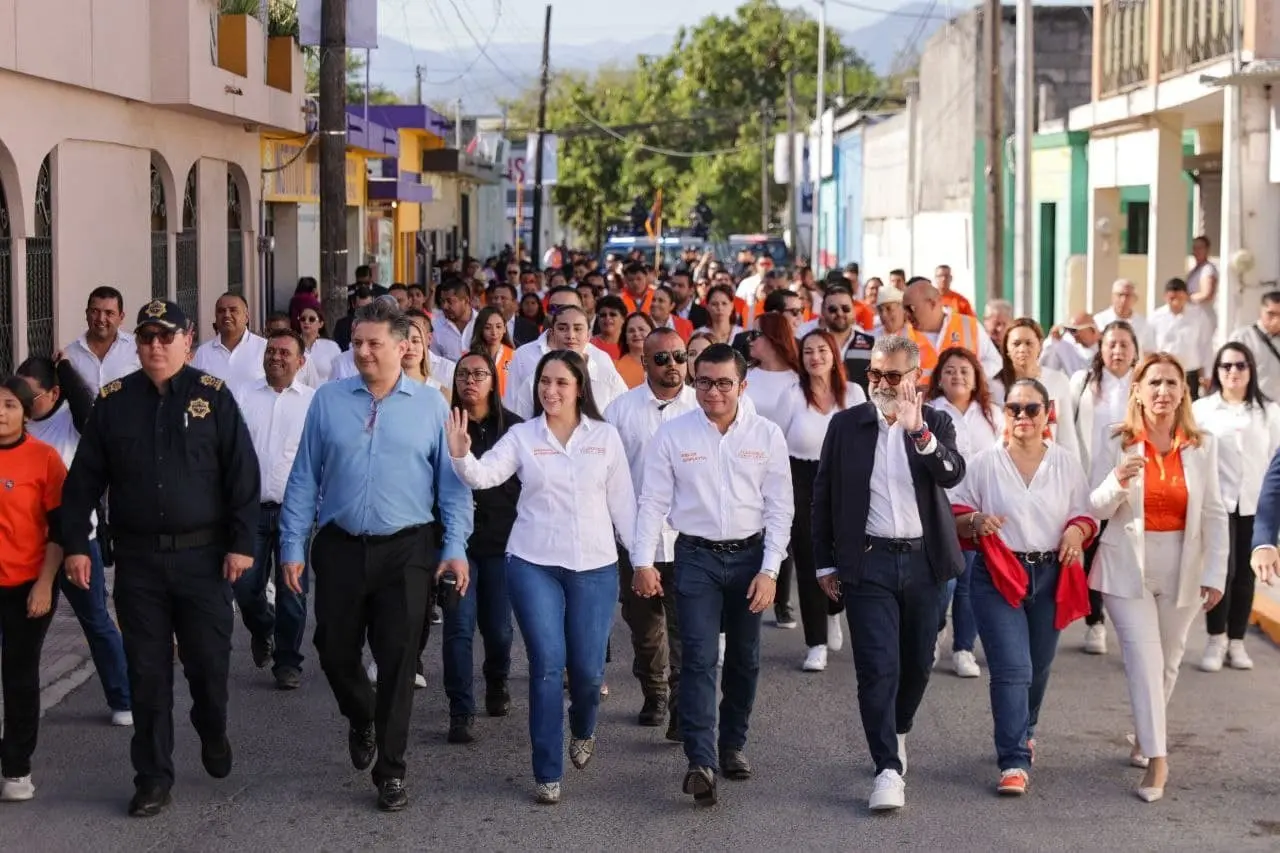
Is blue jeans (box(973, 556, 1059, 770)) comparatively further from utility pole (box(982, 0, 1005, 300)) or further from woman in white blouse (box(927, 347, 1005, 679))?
utility pole (box(982, 0, 1005, 300))

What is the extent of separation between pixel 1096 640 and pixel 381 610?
469cm

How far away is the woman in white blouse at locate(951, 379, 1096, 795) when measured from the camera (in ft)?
26.5

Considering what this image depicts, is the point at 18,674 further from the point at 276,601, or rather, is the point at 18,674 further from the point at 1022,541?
the point at 1022,541

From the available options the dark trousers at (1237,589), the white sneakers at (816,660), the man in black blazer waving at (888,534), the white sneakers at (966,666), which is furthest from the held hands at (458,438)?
the dark trousers at (1237,589)

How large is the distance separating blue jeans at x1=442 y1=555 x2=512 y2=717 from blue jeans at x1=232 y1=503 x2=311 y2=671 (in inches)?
39.5

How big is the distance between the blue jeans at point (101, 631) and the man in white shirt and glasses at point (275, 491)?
94 centimetres

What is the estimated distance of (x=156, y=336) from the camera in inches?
305

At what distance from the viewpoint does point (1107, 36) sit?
2595 cm

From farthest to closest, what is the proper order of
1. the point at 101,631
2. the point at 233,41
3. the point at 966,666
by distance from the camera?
the point at 233,41 → the point at 966,666 → the point at 101,631

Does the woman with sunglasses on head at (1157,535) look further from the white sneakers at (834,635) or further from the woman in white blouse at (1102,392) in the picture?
the white sneakers at (834,635)

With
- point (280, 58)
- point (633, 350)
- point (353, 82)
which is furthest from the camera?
point (353, 82)

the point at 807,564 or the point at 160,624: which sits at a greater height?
the point at 160,624

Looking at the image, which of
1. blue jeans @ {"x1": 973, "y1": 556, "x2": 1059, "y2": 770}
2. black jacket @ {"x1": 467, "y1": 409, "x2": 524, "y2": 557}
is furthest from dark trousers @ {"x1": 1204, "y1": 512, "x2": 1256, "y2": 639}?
black jacket @ {"x1": 467, "y1": 409, "x2": 524, "y2": 557}

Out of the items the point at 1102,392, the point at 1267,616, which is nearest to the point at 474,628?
the point at 1102,392
